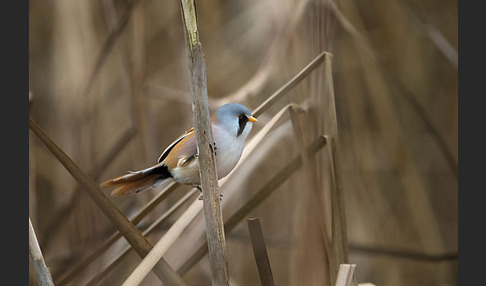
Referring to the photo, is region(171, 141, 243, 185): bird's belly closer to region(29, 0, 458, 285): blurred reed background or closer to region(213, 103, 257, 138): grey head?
region(213, 103, 257, 138): grey head

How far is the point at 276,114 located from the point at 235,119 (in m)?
0.27

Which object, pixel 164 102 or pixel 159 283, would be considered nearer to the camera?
pixel 159 283

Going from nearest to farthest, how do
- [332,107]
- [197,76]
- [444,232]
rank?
[197,76], [332,107], [444,232]

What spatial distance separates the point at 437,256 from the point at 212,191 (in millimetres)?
776

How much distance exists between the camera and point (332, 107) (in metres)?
1.24

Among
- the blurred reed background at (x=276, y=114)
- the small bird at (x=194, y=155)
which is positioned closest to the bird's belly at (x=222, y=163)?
the small bird at (x=194, y=155)

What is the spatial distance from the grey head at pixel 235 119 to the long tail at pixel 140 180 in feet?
0.47

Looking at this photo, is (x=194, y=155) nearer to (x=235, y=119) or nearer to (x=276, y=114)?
(x=235, y=119)

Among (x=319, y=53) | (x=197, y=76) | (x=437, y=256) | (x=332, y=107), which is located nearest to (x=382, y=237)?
(x=437, y=256)

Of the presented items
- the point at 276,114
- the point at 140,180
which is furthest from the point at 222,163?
the point at 276,114

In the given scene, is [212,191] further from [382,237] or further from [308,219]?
[382,237]

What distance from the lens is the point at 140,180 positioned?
1034 mm

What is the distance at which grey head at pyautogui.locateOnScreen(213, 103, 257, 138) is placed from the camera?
0.99 meters

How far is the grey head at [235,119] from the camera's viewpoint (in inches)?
38.8
